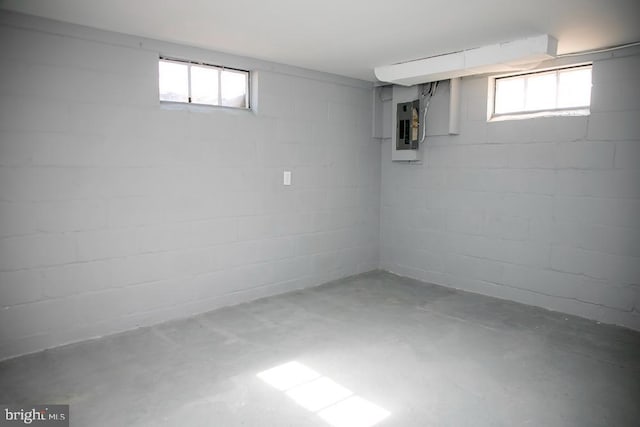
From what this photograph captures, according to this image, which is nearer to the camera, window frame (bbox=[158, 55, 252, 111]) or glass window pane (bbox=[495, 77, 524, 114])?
window frame (bbox=[158, 55, 252, 111])

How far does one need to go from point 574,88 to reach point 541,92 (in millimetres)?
277

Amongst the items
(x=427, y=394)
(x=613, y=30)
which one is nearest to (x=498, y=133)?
(x=613, y=30)

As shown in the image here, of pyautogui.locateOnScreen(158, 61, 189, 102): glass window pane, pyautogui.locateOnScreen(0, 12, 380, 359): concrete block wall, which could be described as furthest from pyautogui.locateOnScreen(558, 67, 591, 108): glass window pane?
pyautogui.locateOnScreen(158, 61, 189, 102): glass window pane

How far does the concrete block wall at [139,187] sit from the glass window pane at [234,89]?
0.36ft

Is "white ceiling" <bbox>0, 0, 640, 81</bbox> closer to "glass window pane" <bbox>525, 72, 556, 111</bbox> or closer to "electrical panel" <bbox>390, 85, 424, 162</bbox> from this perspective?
"glass window pane" <bbox>525, 72, 556, 111</bbox>

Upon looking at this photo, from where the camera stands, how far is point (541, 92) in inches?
161

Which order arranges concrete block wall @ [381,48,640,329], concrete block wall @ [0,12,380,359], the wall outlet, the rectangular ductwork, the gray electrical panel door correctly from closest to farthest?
concrete block wall @ [0,12,380,359] → the rectangular ductwork → concrete block wall @ [381,48,640,329] → the wall outlet → the gray electrical panel door

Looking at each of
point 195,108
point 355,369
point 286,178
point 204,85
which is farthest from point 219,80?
point 355,369

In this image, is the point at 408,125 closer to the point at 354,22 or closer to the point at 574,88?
the point at 574,88

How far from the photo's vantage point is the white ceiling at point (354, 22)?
2697mm

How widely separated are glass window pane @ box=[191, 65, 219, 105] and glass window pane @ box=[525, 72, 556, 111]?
9.32 feet

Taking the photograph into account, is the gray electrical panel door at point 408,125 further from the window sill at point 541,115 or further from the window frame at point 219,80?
the window frame at point 219,80

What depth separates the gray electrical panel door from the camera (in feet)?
15.7

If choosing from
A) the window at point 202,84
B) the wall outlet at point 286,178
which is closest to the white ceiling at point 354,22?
the window at point 202,84
